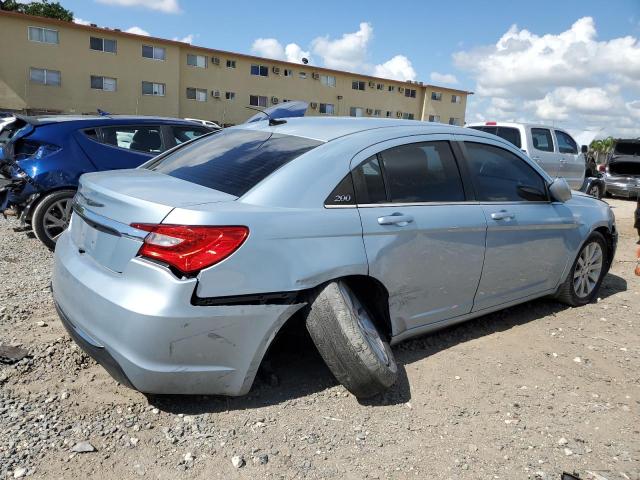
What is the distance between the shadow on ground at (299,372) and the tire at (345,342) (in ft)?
0.71

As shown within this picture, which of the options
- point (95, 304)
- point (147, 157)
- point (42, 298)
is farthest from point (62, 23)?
point (95, 304)

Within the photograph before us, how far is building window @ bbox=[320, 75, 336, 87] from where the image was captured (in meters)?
43.6

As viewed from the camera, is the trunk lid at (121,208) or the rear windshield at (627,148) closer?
the trunk lid at (121,208)

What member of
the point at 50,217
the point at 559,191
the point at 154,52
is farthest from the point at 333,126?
the point at 154,52

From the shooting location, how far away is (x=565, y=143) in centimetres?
1176

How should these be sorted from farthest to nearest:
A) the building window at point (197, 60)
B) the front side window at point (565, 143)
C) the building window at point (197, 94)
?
1. the building window at point (197, 94)
2. the building window at point (197, 60)
3. the front side window at point (565, 143)

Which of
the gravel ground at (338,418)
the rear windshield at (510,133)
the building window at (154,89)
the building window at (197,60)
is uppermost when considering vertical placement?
the building window at (197,60)

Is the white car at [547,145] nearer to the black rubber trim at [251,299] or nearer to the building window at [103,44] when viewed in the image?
the black rubber trim at [251,299]

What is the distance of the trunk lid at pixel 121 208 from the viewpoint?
2529 millimetres

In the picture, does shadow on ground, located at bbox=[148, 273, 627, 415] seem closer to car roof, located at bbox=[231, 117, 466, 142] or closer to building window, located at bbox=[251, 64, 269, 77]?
car roof, located at bbox=[231, 117, 466, 142]

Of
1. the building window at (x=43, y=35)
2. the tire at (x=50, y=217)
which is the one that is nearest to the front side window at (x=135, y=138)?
the tire at (x=50, y=217)

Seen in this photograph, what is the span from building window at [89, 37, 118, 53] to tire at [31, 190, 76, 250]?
1208 inches

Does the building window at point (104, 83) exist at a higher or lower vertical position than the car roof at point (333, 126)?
higher

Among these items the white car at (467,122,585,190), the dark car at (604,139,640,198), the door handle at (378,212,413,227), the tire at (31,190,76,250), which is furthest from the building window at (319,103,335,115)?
the door handle at (378,212,413,227)
